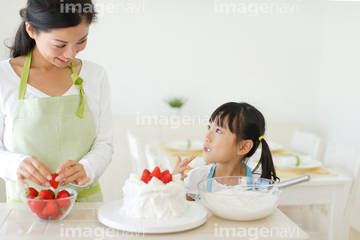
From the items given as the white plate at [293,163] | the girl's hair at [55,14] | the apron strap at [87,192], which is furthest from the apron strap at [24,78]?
the white plate at [293,163]

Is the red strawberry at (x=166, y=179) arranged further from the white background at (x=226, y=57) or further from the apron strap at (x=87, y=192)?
the white background at (x=226, y=57)

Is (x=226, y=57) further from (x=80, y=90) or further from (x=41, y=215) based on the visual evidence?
(x=41, y=215)

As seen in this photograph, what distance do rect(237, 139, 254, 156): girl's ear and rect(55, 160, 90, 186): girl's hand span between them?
0.67m

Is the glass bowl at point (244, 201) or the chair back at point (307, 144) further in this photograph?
the chair back at point (307, 144)

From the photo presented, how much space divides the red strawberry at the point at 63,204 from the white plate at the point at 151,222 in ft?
0.28

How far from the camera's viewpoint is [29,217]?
1.16m

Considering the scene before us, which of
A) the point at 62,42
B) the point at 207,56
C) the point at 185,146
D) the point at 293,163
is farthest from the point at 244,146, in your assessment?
the point at 207,56

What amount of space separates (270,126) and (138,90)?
1216 mm

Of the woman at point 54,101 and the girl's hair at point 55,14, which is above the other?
the girl's hair at point 55,14

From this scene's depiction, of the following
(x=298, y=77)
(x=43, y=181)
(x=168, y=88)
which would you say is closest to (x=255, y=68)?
(x=298, y=77)

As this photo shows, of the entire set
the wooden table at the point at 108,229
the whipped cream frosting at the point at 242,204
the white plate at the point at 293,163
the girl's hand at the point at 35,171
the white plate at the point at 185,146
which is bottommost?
the white plate at the point at 185,146

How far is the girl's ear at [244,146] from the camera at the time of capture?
1718 mm

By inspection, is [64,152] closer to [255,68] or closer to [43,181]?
[43,181]

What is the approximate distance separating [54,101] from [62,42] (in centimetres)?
20
